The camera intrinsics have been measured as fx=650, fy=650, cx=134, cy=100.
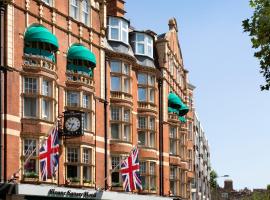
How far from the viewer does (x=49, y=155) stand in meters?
36.0

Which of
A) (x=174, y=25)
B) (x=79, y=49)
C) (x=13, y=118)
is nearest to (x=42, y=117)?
(x=13, y=118)

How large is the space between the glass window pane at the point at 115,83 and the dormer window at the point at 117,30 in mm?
3262

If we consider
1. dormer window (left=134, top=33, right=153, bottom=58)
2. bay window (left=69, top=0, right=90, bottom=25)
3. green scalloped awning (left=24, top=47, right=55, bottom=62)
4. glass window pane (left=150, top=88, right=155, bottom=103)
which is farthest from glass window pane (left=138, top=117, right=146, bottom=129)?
green scalloped awning (left=24, top=47, right=55, bottom=62)

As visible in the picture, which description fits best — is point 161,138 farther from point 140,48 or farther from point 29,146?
point 29,146

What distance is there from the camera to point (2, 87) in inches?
1437

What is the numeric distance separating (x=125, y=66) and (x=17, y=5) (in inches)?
563

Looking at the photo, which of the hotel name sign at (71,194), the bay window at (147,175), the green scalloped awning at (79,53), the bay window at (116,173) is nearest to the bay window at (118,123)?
the bay window at (116,173)

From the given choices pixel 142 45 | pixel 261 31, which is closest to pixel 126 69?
pixel 142 45

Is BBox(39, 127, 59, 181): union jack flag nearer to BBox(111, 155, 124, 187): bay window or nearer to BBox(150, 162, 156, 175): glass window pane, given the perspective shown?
BBox(111, 155, 124, 187): bay window

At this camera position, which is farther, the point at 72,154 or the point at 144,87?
the point at 144,87

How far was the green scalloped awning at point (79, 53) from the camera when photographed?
43.4 m

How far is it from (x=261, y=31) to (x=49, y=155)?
1544cm

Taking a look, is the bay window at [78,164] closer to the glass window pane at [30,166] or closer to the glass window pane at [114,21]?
the glass window pane at [30,166]

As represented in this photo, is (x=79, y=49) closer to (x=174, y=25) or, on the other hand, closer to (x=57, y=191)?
(x=57, y=191)
